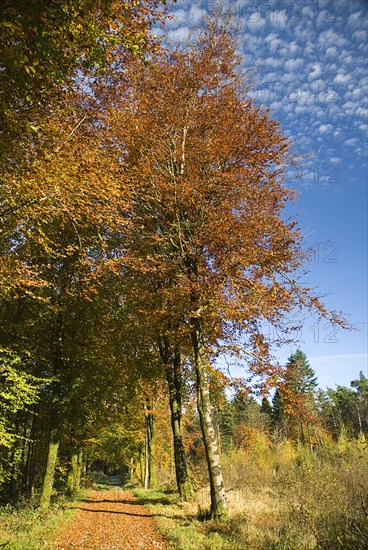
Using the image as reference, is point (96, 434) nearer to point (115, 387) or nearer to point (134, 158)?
point (115, 387)

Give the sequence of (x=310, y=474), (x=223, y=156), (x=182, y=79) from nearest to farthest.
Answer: (x=310, y=474)
(x=223, y=156)
(x=182, y=79)

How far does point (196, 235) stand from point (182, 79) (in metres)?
5.28

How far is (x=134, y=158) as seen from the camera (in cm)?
1202

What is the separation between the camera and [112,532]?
9.98 metres

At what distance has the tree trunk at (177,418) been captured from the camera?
14.8 m

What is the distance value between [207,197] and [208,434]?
7.13 m

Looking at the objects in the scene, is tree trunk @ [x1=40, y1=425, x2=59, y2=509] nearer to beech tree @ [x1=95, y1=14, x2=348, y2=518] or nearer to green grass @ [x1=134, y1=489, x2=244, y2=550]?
green grass @ [x1=134, y1=489, x2=244, y2=550]

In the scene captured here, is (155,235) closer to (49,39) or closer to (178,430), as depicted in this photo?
(49,39)

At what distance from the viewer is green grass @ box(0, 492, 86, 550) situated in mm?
8031

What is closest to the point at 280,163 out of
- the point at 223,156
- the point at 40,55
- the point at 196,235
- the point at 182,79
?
→ the point at 223,156

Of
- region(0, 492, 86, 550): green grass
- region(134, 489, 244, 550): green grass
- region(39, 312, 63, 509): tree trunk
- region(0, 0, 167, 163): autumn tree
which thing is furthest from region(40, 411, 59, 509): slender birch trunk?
region(0, 0, 167, 163): autumn tree

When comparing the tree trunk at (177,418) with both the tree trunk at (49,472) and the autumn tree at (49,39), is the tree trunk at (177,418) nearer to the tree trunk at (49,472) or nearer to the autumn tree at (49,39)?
the tree trunk at (49,472)

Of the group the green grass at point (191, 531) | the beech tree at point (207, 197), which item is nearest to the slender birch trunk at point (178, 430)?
the green grass at point (191, 531)

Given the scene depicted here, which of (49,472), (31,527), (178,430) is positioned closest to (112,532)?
(31,527)
